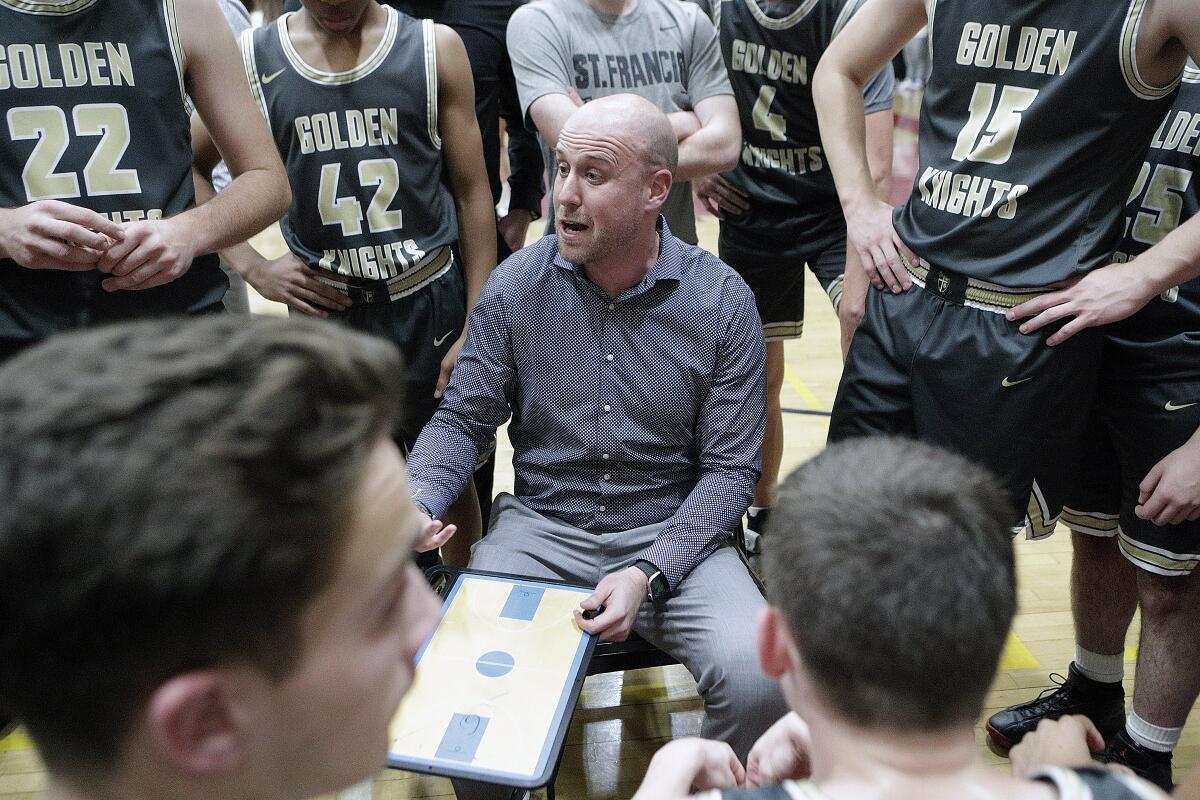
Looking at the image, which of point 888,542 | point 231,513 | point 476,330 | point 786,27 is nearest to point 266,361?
point 231,513

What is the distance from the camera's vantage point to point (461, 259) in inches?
122

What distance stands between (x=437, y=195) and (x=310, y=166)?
0.37 metres

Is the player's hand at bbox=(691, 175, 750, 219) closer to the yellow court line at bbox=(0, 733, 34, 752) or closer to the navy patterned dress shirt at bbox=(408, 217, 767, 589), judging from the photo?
the navy patterned dress shirt at bbox=(408, 217, 767, 589)

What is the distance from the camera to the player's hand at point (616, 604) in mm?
2064

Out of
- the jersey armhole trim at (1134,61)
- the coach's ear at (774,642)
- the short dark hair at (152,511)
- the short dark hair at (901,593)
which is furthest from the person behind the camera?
the jersey armhole trim at (1134,61)

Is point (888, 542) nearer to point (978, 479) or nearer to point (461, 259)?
point (978, 479)

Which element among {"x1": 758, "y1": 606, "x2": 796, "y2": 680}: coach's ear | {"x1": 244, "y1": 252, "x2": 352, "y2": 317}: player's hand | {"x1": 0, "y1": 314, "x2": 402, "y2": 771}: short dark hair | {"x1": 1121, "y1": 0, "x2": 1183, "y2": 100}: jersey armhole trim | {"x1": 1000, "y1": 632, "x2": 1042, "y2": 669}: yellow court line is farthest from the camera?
{"x1": 1000, "y1": 632, "x2": 1042, "y2": 669}: yellow court line

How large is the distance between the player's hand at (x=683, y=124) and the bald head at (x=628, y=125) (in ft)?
1.96

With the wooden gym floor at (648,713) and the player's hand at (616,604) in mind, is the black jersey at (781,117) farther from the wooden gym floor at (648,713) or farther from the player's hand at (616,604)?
the player's hand at (616,604)

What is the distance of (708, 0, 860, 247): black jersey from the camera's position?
10.5 feet

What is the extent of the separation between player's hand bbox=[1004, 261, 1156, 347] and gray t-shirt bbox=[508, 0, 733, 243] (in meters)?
1.47

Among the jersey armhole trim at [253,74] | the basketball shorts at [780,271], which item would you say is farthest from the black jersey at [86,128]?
the basketball shorts at [780,271]

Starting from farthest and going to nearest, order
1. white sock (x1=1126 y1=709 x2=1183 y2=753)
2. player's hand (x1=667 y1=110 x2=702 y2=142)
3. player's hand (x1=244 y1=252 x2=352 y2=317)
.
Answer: player's hand (x1=667 y1=110 x2=702 y2=142) < player's hand (x1=244 y1=252 x2=352 y2=317) < white sock (x1=1126 y1=709 x2=1183 y2=753)

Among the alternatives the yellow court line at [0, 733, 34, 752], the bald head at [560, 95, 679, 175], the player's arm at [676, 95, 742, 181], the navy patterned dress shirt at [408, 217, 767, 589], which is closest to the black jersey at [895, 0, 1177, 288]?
the navy patterned dress shirt at [408, 217, 767, 589]
